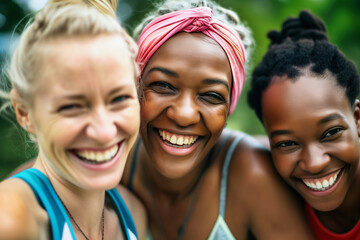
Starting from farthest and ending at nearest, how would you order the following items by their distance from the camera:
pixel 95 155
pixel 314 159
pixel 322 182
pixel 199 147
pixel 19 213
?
pixel 199 147 → pixel 322 182 → pixel 314 159 → pixel 95 155 → pixel 19 213

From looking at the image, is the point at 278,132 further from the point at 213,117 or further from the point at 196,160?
the point at 196,160

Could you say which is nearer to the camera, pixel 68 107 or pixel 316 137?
pixel 68 107

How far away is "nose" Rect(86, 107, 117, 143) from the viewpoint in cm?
185

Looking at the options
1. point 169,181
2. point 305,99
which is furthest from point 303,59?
point 169,181

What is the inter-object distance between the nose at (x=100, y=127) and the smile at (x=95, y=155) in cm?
11

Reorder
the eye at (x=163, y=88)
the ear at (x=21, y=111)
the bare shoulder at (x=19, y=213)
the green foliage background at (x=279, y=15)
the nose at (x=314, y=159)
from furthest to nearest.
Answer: the green foliage background at (x=279, y=15) < the eye at (x=163, y=88) < the nose at (x=314, y=159) < the ear at (x=21, y=111) < the bare shoulder at (x=19, y=213)

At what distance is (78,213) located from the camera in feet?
7.18

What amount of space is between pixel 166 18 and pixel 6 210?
1.53m

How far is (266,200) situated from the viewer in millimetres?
2752

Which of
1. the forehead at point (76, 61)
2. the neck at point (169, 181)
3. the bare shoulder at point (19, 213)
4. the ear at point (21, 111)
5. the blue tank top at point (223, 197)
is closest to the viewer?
the bare shoulder at point (19, 213)

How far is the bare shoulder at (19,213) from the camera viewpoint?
66.9 inches

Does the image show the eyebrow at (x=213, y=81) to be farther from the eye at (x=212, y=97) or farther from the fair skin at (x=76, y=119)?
the fair skin at (x=76, y=119)

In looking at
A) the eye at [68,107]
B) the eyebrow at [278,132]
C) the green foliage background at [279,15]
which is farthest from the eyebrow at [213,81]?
the green foliage background at [279,15]

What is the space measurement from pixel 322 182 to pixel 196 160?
2.63 ft
